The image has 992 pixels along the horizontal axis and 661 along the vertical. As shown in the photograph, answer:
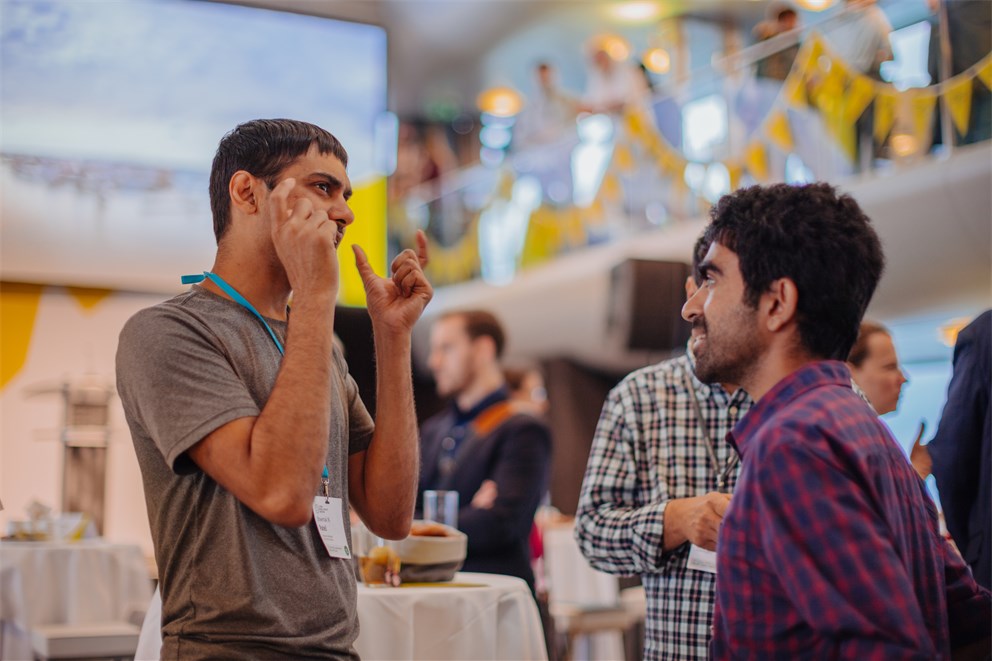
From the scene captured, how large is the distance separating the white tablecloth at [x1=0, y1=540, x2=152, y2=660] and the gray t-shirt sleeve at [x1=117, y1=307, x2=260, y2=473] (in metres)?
3.05

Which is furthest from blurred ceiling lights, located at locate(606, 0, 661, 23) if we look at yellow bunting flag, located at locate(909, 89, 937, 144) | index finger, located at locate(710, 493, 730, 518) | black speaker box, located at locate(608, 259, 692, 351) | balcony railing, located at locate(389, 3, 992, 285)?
index finger, located at locate(710, 493, 730, 518)

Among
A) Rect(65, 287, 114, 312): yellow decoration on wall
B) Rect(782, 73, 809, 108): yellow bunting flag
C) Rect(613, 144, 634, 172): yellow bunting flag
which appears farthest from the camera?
Rect(613, 144, 634, 172): yellow bunting flag

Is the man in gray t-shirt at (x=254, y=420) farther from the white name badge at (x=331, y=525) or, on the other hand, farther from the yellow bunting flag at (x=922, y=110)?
the yellow bunting flag at (x=922, y=110)

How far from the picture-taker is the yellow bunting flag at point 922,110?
5289 mm

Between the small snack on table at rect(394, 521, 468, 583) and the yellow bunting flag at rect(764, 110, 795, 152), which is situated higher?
the yellow bunting flag at rect(764, 110, 795, 152)

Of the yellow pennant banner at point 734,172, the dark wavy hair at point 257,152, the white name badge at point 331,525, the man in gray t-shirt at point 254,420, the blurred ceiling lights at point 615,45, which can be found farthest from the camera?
the blurred ceiling lights at point 615,45

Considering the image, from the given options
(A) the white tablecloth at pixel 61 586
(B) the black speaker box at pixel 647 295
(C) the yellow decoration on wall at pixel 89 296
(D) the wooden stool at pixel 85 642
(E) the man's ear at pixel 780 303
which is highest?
(C) the yellow decoration on wall at pixel 89 296

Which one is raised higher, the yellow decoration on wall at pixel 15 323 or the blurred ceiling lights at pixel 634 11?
the blurred ceiling lights at pixel 634 11

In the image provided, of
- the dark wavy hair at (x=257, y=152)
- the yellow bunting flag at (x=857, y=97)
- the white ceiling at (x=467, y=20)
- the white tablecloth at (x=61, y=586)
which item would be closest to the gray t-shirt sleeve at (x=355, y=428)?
the dark wavy hair at (x=257, y=152)

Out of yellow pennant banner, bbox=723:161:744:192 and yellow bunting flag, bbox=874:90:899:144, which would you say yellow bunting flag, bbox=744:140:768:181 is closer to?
yellow pennant banner, bbox=723:161:744:192

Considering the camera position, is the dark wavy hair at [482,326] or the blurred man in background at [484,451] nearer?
the blurred man in background at [484,451]

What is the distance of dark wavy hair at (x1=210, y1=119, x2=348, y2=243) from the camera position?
162 centimetres

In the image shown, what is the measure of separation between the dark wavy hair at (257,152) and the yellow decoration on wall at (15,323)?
4099mm

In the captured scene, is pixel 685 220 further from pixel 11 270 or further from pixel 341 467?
pixel 341 467
